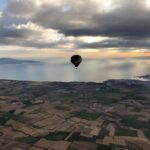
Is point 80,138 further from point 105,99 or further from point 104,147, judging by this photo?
point 105,99

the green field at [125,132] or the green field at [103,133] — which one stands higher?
the green field at [103,133]

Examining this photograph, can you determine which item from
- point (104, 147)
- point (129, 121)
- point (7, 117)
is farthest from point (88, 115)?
point (104, 147)

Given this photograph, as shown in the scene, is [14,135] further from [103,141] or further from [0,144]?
[103,141]

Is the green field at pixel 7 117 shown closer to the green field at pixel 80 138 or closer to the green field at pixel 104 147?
the green field at pixel 80 138

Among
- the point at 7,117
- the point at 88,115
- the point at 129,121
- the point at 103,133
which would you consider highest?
the point at 7,117

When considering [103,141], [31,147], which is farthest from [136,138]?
[31,147]

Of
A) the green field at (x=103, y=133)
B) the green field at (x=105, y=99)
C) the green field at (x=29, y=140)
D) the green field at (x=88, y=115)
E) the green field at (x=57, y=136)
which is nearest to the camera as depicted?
the green field at (x=29, y=140)

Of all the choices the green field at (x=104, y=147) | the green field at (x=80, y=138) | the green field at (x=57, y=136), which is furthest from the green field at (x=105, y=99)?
the green field at (x=104, y=147)

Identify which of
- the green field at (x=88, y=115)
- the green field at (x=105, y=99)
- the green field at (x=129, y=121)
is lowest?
the green field at (x=129, y=121)
